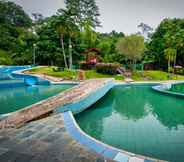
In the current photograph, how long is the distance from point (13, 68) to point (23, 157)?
23.4 meters

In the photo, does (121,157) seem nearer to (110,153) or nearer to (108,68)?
(110,153)

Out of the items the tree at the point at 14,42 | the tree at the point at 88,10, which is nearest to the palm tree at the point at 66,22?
the tree at the point at 88,10

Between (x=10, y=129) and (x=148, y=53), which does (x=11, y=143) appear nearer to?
(x=10, y=129)

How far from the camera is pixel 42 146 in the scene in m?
3.90

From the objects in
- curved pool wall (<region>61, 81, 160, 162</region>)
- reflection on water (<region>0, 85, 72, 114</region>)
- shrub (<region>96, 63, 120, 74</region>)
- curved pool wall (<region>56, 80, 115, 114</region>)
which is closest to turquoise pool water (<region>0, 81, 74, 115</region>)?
reflection on water (<region>0, 85, 72, 114</region>)

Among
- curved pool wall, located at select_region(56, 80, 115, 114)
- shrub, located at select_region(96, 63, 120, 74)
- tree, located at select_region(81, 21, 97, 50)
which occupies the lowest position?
curved pool wall, located at select_region(56, 80, 115, 114)

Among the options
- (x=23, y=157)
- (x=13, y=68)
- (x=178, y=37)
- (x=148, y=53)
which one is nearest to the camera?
(x=23, y=157)

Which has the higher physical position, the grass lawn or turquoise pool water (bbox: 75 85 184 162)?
the grass lawn

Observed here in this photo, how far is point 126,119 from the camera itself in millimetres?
7012

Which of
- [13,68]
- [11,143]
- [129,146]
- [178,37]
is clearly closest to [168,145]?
[129,146]

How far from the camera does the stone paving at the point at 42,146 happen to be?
3393mm

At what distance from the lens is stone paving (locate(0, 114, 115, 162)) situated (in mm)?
3393

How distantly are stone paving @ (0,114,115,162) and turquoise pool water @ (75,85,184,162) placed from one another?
1226 millimetres

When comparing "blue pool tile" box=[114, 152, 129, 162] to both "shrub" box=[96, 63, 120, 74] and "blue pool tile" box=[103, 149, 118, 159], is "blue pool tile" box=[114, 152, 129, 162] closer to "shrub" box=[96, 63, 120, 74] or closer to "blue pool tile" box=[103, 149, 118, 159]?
"blue pool tile" box=[103, 149, 118, 159]
